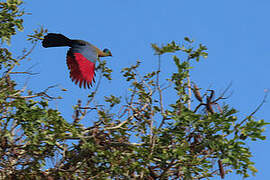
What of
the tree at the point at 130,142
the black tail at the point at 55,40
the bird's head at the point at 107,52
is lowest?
the tree at the point at 130,142

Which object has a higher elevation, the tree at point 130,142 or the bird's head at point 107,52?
the bird's head at point 107,52

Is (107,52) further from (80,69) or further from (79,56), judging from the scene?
(80,69)

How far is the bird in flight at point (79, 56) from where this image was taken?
812 centimetres

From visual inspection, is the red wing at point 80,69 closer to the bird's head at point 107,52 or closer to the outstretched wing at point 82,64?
the outstretched wing at point 82,64

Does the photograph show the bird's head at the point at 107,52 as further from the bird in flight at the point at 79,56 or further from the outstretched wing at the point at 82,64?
the outstretched wing at the point at 82,64

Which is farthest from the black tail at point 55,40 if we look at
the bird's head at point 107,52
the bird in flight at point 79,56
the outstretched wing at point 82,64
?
the bird's head at point 107,52

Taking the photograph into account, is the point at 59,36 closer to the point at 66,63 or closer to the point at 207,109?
the point at 66,63

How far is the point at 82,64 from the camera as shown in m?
8.41

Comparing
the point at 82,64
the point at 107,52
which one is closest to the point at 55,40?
the point at 107,52

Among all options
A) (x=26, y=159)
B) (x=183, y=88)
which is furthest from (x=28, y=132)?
(x=183, y=88)

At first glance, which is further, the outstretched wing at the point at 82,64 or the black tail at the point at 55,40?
the black tail at the point at 55,40

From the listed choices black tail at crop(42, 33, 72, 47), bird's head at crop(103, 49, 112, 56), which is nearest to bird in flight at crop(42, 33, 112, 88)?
black tail at crop(42, 33, 72, 47)

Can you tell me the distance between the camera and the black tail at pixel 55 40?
381 inches

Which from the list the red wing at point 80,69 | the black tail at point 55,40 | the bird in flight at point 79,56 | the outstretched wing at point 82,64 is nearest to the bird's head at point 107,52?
the bird in flight at point 79,56
